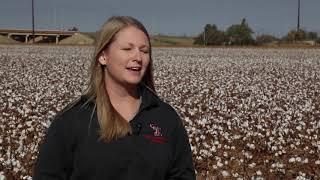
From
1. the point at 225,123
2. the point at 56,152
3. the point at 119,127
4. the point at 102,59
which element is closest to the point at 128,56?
the point at 102,59

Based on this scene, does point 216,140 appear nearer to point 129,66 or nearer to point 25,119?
point 25,119

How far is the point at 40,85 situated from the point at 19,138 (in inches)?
360

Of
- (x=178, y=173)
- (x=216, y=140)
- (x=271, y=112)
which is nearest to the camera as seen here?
(x=178, y=173)

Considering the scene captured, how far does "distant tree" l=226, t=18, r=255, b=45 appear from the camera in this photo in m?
93.5

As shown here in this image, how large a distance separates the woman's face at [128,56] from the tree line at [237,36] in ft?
287

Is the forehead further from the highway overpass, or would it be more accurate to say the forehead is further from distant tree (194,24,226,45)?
the highway overpass

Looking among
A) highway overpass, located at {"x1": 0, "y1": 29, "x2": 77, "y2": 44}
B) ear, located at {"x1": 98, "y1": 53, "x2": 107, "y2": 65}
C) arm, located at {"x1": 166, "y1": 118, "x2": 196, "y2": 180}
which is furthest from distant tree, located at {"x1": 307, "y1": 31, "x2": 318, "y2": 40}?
ear, located at {"x1": 98, "y1": 53, "x2": 107, "y2": 65}

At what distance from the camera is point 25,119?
34.9ft

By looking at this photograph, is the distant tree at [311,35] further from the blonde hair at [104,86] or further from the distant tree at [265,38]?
the blonde hair at [104,86]

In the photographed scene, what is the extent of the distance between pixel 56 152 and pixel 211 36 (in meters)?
96.3

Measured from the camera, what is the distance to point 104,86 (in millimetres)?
2822

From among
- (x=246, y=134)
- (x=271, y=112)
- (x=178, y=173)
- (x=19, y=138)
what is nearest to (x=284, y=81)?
(x=271, y=112)

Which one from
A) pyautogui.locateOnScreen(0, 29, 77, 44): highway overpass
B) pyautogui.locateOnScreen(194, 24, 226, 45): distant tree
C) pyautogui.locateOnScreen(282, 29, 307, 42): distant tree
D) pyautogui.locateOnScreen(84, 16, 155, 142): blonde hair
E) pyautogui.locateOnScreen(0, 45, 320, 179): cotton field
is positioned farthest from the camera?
pyautogui.locateOnScreen(0, 29, 77, 44): highway overpass

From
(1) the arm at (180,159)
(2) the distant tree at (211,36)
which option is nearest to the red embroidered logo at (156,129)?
(1) the arm at (180,159)
